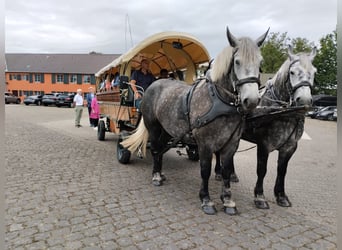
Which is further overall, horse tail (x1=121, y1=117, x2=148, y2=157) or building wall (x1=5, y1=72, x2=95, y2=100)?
building wall (x1=5, y1=72, x2=95, y2=100)

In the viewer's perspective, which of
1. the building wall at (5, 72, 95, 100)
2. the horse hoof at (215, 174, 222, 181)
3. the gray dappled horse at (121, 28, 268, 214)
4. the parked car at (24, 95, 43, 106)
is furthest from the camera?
the building wall at (5, 72, 95, 100)

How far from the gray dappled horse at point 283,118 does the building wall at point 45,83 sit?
1848 inches

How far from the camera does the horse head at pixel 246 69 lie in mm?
3154

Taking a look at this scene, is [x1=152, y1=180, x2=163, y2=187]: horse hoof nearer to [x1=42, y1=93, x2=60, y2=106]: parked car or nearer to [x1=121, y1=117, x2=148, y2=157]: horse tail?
[x1=121, y1=117, x2=148, y2=157]: horse tail

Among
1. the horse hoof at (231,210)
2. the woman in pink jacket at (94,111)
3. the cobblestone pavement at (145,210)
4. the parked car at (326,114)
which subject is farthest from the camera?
the parked car at (326,114)

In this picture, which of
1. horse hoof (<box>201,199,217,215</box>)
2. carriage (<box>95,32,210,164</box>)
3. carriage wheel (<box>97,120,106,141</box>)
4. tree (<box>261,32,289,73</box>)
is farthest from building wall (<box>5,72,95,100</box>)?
horse hoof (<box>201,199,217,215</box>)

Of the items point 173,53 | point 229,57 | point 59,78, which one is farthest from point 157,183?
point 59,78

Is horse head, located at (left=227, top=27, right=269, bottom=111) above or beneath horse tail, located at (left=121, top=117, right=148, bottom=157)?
above

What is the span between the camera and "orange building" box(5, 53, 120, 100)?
48812 mm

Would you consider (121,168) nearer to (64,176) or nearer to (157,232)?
(64,176)

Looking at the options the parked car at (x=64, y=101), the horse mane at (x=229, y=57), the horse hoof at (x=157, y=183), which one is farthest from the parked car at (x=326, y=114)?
the parked car at (x=64, y=101)

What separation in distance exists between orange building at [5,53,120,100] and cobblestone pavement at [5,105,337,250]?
4447 centimetres

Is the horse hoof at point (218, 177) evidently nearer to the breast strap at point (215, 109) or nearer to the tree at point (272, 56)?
the breast strap at point (215, 109)

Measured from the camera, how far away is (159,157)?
5254 millimetres
